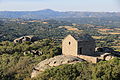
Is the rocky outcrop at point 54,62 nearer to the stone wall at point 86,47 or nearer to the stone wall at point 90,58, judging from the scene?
the stone wall at point 90,58

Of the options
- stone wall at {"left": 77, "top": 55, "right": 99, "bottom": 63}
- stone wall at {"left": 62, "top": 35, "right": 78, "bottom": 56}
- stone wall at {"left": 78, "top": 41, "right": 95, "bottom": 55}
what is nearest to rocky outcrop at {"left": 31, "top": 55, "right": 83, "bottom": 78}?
stone wall at {"left": 77, "top": 55, "right": 99, "bottom": 63}

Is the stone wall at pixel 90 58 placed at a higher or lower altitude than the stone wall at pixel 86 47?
lower

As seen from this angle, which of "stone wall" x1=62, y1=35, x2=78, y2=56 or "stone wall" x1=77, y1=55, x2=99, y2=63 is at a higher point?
"stone wall" x1=62, y1=35, x2=78, y2=56

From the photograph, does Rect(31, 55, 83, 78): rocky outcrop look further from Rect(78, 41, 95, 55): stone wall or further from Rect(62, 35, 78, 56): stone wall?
Rect(78, 41, 95, 55): stone wall

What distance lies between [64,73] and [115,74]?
441 centimetres

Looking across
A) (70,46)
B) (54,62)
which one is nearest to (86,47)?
(70,46)

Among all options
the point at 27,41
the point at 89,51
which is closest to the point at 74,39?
the point at 89,51

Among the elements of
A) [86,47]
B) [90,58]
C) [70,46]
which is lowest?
[90,58]

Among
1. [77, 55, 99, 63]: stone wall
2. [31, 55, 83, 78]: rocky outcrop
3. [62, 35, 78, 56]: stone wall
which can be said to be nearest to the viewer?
[31, 55, 83, 78]: rocky outcrop

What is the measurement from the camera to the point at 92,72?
64.7ft

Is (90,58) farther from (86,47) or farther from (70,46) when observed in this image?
(70,46)

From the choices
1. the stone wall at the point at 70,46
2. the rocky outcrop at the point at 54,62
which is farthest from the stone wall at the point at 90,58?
the stone wall at the point at 70,46

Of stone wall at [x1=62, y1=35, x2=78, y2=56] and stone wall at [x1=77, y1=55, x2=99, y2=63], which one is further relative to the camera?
stone wall at [x1=62, y1=35, x2=78, y2=56]

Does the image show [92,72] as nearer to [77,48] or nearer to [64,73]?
[64,73]
